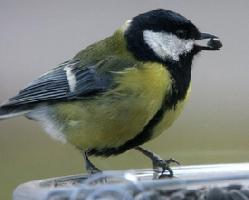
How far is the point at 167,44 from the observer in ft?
9.36

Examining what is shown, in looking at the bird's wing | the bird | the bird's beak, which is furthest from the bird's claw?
the bird's beak

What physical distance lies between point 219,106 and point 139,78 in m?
2.40

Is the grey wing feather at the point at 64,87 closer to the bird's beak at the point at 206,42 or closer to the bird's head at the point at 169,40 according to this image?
the bird's head at the point at 169,40

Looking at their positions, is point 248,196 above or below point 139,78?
below

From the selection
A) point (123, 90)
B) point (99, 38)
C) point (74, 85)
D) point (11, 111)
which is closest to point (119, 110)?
point (123, 90)

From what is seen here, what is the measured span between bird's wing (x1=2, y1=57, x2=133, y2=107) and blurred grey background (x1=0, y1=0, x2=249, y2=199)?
28 centimetres

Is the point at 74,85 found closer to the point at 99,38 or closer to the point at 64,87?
the point at 64,87

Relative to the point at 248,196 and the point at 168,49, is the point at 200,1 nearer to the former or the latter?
the point at 168,49

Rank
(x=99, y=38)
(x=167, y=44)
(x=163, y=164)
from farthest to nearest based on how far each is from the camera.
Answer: (x=99, y=38)
(x=167, y=44)
(x=163, y=164)

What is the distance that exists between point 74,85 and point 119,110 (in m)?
0.21

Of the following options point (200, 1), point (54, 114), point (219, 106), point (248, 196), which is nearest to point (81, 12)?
point (200, 1)

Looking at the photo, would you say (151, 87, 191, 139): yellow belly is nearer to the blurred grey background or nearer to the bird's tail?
the blurred grey background

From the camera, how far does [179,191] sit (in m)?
2.18

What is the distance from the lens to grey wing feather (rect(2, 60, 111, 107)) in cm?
286
